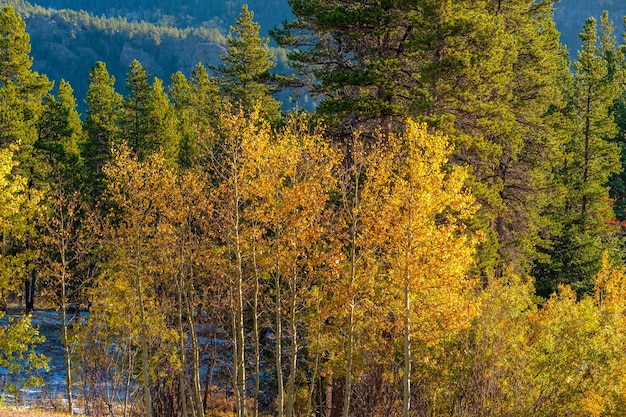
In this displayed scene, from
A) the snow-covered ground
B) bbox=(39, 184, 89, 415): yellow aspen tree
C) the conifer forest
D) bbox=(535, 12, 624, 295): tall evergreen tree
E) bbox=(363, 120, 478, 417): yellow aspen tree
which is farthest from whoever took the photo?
bbox=(535, 12, 624, 295): tall evergreen tree

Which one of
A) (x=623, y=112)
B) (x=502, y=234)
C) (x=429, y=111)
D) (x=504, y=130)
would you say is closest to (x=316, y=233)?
(x=429, y=111)

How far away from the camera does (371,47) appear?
21.6m

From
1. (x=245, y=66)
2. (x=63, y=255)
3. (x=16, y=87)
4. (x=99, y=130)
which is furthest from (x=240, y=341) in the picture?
(x=99, y=130)

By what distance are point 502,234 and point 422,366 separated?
12.1 metres

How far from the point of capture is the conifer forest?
52.5 ft


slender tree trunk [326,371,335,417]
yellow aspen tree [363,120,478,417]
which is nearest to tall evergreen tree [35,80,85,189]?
slender tree trunk [326,371,335,417]

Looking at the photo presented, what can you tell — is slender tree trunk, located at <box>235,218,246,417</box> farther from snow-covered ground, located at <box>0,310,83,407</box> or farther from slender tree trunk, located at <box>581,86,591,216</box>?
slender tree trunk, located at <box>581,86,591,216</box>

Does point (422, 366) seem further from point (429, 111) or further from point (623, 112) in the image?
point (623, 112)

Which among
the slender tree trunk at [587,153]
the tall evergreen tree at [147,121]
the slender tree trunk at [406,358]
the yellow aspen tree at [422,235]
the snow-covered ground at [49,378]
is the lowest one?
the snow-covered ground at [49,378]

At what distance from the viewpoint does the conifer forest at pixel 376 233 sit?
630 inches

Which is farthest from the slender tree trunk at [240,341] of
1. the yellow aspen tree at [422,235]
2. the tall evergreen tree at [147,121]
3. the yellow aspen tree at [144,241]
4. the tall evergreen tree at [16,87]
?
the tall evergreen tree at [147,121]

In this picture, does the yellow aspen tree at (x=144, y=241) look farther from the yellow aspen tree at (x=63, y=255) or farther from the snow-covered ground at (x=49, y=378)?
the snow-covered ground at (x=49, y=378)

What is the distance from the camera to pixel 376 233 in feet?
53.4

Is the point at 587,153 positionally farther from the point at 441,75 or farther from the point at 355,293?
the point at 355,293
